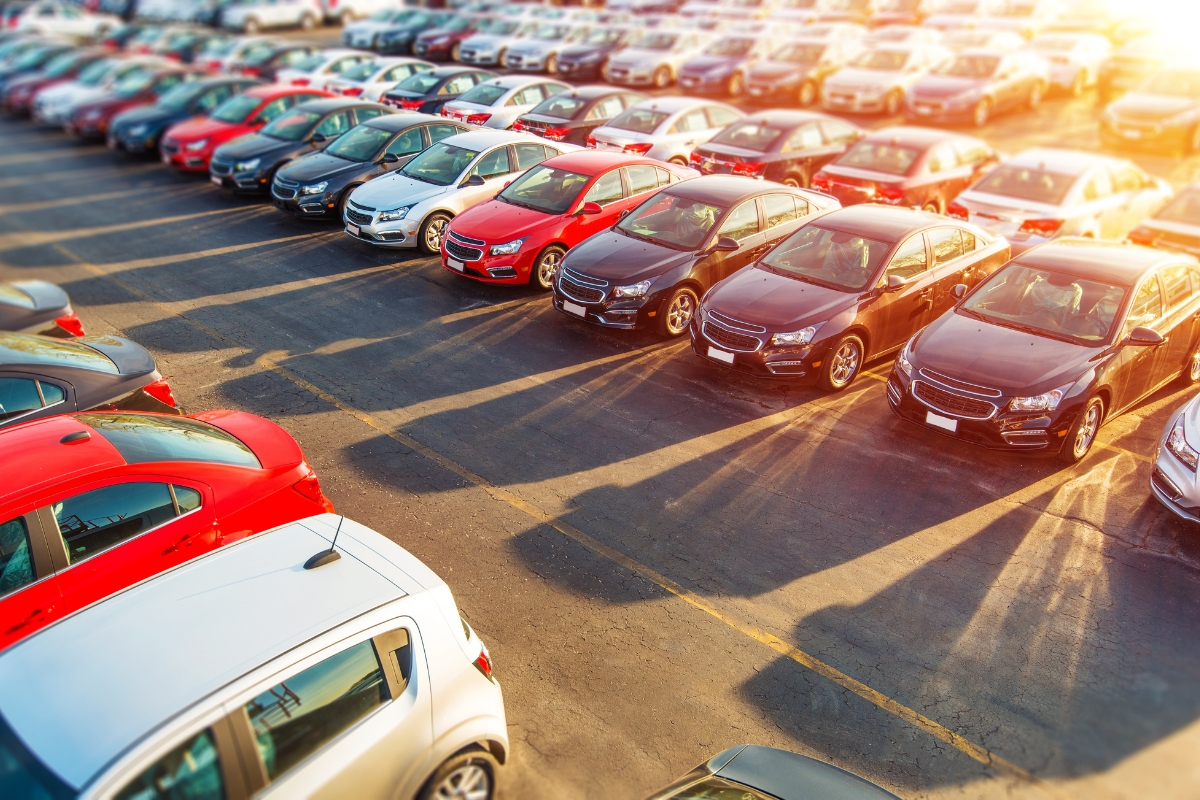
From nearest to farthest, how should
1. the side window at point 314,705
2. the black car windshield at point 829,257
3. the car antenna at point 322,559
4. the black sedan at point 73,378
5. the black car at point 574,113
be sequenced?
the side window at point 314,705
the car antenna at point 322,559
the black sedan at point 73,378
the black car windshield at point 829,257
the black car at point 574,113

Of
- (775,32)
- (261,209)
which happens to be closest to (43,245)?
(261,209)

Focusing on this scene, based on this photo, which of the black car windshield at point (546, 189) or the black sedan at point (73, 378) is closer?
the black sedan at point (73, 378)

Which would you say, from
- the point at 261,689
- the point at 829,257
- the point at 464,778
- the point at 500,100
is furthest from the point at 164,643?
the point at 500,100

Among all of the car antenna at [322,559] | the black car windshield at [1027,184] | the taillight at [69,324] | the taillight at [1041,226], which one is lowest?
the taillight at [1041,226]

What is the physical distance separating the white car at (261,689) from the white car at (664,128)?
13.0m

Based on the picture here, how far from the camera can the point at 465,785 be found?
4.38 meters

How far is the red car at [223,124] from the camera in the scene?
18.4 metres

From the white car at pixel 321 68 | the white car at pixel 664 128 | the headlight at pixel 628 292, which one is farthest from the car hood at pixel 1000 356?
the white car at pixel 321 68

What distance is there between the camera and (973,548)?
23.3 feet

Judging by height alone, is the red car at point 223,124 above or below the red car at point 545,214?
above

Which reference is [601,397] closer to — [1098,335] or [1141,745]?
[1098,335]

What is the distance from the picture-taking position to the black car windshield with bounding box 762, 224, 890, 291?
970 centimetres

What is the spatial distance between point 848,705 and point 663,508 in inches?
97.3

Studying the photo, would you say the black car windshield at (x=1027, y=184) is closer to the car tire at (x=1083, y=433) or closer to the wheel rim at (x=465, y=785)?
the car tire at (x=1083, y=433)
